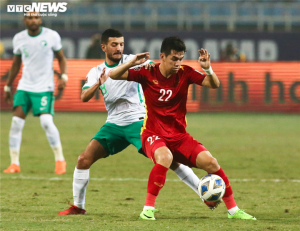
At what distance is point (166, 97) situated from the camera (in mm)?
5461

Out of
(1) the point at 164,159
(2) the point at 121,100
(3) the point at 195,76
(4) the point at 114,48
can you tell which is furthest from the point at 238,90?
(1) the point at 164,159

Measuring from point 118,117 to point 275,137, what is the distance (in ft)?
26.8

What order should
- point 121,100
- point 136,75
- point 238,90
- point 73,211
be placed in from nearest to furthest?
1. point 136,75
2. point 73,211
3. point 121,100
4. point 238,90

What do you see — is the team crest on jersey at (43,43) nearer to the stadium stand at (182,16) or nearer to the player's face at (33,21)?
the player's face at (33,21)

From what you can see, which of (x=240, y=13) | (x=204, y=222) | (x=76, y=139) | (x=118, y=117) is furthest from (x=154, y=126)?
(x=240, y=13)

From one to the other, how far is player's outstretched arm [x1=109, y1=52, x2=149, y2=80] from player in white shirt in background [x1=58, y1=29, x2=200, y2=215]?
138mm

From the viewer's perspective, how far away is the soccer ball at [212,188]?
511 cm

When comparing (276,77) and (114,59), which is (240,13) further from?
(114,59)

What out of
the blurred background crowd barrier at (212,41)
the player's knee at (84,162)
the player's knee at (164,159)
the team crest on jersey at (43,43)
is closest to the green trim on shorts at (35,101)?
the team crest on jersey at (43,43)

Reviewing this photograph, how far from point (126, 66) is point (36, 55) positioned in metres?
3.74

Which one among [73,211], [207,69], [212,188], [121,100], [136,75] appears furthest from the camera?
[121,100]

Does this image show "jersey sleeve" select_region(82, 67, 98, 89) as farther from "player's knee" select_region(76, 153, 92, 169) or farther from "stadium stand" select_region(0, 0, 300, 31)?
"stadium stand" select_region(0, 0, 300, 31)

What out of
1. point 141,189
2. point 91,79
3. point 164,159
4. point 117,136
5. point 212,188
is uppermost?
point 91,79

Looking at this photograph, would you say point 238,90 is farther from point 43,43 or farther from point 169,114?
point 169,114
